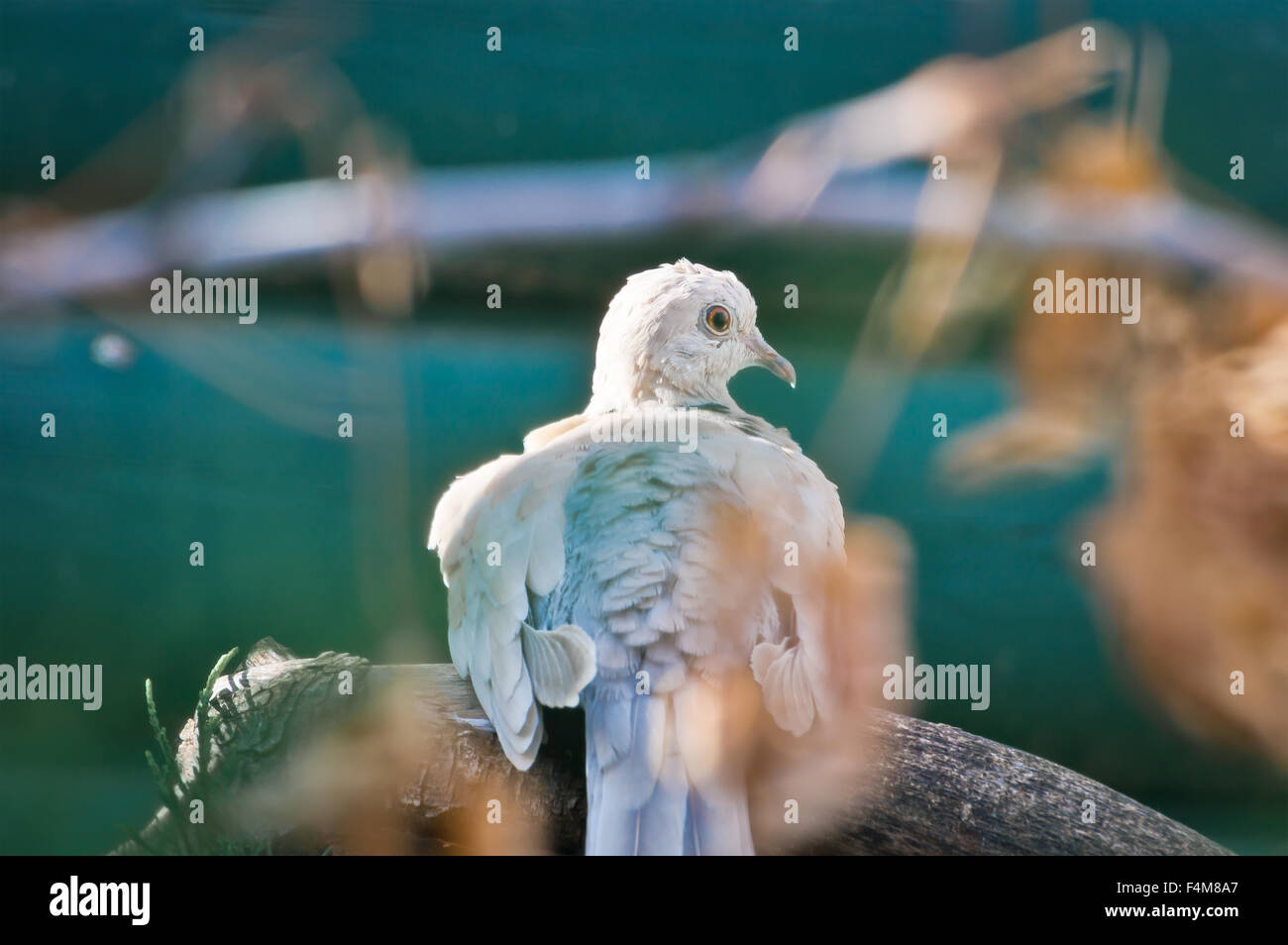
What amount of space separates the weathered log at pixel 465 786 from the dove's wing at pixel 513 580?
13cm

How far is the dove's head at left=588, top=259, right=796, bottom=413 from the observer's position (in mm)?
2430

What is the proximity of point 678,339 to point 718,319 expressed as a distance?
0.10 m

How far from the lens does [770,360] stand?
8.22 feet

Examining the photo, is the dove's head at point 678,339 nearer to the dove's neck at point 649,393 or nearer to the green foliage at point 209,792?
the dove's neck at point 649,393

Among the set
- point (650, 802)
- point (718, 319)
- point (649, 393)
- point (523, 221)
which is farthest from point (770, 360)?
point (650, 802)

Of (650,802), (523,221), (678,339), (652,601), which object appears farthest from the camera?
(523,221)

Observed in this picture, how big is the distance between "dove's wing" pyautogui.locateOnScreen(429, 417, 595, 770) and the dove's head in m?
0.18

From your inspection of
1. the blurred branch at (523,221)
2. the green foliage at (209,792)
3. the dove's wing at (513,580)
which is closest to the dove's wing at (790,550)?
the dove's wing at (513,580)

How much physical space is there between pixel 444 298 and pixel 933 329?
1152mm

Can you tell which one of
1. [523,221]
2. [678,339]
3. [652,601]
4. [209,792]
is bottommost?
[209,792]

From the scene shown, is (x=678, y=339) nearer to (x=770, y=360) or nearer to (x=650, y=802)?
(x=770, y=360)

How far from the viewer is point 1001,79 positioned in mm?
2654

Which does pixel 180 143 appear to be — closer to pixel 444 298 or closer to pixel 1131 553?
pixel 444 298

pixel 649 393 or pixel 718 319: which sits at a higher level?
pixel 718 319
